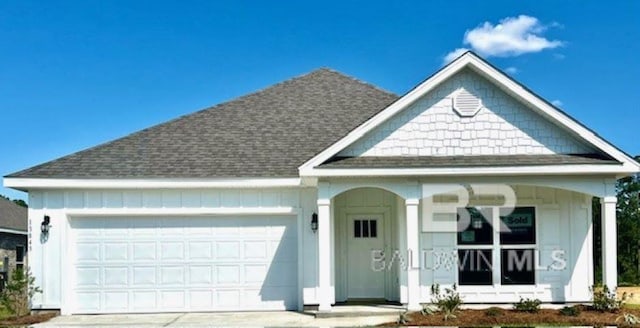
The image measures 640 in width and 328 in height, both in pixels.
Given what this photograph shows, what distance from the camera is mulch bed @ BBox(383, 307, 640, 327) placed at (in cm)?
1206

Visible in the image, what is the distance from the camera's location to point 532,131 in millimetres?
13812

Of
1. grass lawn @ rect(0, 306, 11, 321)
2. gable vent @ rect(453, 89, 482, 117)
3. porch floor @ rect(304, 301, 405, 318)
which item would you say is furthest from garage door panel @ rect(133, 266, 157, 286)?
gable vent @ rect(453, 89, 482, 117)

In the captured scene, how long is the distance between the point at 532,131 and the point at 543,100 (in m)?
0.73

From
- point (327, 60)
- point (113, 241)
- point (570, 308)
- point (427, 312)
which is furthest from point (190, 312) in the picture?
point (327, 60)

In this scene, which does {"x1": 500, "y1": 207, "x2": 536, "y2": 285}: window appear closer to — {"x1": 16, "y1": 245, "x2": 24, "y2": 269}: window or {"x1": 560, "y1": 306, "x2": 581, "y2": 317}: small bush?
{"x1": 560, "y1": 306, "x2": 581, "y2": 317}: small bush

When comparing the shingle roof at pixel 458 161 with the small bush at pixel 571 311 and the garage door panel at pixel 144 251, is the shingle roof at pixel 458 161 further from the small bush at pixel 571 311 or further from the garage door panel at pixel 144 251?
the garage door panel at pixel 144 251

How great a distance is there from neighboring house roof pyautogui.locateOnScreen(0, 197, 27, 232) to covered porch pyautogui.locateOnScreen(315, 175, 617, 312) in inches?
599

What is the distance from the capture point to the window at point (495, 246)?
1449cm

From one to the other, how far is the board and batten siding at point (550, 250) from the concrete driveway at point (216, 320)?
2.03 m

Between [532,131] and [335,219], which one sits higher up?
[532,131]

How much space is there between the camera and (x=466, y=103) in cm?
1388

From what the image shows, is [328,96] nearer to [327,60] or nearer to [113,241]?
[327,60]

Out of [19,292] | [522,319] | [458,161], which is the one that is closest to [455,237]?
[458,161]

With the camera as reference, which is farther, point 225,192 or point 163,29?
point 163,29
